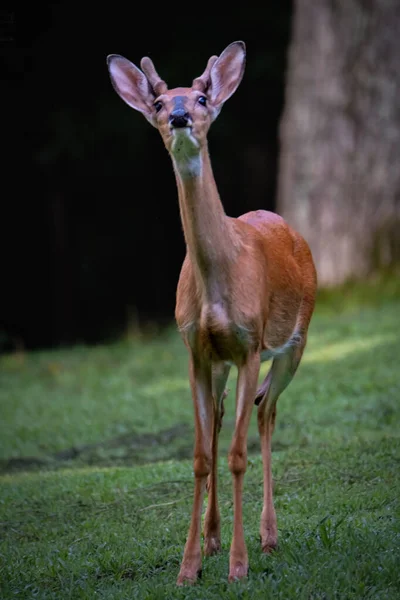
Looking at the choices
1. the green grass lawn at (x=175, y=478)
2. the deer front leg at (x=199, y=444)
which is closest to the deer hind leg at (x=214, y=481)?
the green grass lawn at (x=175, y=478)

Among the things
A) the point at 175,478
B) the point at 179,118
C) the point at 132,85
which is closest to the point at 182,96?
the point at 179,118

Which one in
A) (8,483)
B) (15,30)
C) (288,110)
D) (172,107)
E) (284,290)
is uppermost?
(15,30)

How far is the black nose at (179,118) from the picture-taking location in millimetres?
5398

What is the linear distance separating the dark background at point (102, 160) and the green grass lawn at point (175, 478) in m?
6.10

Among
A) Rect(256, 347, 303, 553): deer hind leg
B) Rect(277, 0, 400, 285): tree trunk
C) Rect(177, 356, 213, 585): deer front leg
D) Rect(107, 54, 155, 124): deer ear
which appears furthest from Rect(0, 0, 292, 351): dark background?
Rect(177, 356, 213, 585): deer front leg

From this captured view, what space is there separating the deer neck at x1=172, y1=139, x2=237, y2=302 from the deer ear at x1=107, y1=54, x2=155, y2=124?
568 millimetres

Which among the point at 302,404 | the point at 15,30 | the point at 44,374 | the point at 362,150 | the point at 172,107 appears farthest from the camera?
the point at 15,30

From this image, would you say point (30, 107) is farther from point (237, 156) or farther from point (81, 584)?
point (81, 584)

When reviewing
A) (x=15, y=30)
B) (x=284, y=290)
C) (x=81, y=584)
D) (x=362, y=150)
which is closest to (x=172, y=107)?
(x=284, y=290)

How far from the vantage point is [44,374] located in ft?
46.4

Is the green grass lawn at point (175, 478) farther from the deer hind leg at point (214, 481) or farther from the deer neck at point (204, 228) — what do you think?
the deer neck at point (204, 228)

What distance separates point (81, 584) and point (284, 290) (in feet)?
6.70

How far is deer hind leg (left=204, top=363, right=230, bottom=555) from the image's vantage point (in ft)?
20.1

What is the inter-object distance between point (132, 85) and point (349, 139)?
9742mm
